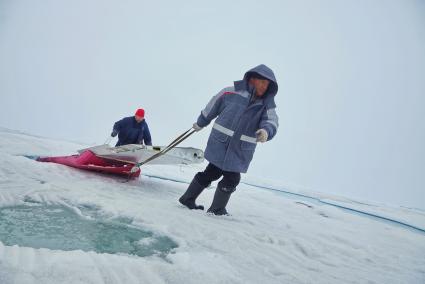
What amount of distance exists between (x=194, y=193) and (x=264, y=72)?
155 cm

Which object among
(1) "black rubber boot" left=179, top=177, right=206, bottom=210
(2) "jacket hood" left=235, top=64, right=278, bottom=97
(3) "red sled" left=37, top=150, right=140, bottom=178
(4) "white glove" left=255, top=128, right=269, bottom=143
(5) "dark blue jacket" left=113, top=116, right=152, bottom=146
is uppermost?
(2) "jacket hood" left=235, top=64, right=278, bottom=97

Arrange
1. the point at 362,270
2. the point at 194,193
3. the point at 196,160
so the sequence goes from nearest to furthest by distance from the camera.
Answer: the point at 362,270, the point at 194,193, the point at 196,160

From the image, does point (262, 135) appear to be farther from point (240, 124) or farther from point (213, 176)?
point (213, 176)

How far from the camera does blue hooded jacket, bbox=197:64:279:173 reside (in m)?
3.18

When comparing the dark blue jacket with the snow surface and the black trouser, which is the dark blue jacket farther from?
the black trouser

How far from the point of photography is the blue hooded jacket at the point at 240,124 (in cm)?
318

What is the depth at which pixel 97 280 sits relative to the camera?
122 cm

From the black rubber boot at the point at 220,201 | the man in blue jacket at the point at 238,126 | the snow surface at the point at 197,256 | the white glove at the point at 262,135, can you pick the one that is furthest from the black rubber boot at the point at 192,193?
the white glove at the point at 262,135

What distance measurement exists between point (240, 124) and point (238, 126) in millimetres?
30

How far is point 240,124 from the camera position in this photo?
320cm

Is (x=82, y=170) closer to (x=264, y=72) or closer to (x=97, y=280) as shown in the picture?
(x=264, y=72)

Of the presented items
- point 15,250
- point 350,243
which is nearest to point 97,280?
point 15,250

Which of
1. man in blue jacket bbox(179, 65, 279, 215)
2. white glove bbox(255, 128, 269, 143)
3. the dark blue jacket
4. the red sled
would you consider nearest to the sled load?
the red sled

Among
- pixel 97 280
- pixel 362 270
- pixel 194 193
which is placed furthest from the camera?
pixel 194 193
